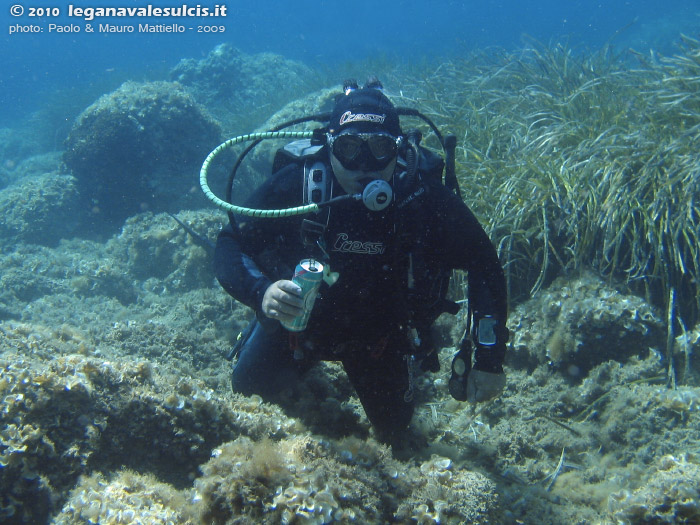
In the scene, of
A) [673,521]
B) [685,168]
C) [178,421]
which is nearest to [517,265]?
[685,168]

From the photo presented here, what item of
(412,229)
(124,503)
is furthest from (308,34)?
(124,503)

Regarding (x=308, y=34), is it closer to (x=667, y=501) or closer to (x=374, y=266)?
(x=374, y=266)

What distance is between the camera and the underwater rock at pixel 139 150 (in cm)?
844

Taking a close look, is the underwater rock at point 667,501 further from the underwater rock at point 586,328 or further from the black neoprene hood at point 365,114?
the black neoprene hood at point 365,114

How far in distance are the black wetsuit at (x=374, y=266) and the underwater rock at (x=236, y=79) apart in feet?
41.6

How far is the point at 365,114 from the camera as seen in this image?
2.69 metres

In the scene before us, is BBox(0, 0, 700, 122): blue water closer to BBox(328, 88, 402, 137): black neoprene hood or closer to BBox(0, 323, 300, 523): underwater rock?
BBox(328, 88, 402, 137): black neoprene hood

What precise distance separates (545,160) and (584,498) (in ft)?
10.6

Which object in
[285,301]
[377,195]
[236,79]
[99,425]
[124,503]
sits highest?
[236,79]

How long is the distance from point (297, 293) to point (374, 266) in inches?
31.1

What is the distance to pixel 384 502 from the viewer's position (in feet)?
6.08

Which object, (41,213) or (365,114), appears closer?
(365,114)

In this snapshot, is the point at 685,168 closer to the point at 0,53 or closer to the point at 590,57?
the point at 590,57

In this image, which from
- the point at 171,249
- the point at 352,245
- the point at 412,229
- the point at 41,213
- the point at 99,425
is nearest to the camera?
the point at 99,425
